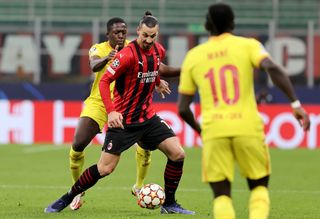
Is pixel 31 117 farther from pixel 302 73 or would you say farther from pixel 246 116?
pixel 246 116

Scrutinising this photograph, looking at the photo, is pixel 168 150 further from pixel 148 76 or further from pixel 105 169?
pixel 148 76

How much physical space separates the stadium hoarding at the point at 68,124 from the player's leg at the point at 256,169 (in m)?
15.6

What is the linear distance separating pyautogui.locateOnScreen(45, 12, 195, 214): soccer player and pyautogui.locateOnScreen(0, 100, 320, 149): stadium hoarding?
41.3ft

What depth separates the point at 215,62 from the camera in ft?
23.8

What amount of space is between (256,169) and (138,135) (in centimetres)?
321

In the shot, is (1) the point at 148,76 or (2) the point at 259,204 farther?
(1) the point at 148,76

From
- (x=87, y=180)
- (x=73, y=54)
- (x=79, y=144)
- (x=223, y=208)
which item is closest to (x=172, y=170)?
(x=87, y=180)

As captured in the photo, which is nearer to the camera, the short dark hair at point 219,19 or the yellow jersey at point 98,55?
the short dark hair at point 219,19

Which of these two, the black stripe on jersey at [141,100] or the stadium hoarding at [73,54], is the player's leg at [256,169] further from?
the stadium hoarding at [73,54]

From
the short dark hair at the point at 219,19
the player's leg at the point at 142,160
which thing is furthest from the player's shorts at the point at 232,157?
the player's leg at the point at 142,160

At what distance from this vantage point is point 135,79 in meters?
10.1

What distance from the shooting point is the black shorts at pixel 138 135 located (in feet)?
33.2

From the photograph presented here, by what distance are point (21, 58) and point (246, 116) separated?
2109 cm

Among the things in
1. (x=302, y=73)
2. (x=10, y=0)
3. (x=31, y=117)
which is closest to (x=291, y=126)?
(x=302, y=73)
